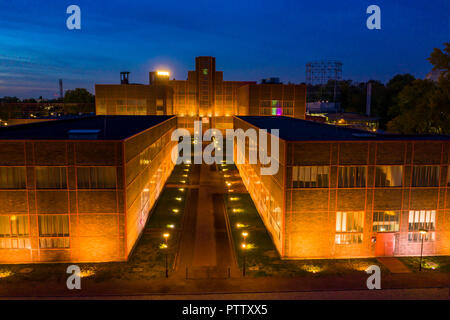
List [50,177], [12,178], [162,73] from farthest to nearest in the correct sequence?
[162,73] < [50,177] < [12,178]

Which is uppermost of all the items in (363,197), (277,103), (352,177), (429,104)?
(277,103)

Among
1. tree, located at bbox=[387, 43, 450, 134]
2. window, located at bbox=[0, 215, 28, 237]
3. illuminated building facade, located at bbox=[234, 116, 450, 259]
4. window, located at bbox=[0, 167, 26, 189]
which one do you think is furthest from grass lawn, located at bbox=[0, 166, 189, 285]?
tree, located at bbox=[387, 43, 450, 134]

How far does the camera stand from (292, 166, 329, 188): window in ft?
83.8

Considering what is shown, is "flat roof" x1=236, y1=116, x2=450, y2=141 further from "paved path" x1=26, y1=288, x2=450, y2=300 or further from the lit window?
"paved path" x1=26, y1=288, x2=450, y2=300

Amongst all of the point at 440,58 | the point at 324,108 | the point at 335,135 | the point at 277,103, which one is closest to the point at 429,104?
the point at 440,58

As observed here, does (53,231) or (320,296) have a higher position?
(53,231)

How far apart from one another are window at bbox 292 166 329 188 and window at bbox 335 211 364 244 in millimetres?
2988

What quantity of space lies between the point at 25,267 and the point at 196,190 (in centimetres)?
2541

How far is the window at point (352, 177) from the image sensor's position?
25812mm

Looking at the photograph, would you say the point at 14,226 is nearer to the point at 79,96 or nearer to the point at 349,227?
the point at 349,227

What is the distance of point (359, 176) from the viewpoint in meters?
26.0

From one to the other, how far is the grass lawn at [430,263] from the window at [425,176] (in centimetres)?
551

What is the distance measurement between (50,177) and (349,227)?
21904 millimetres
